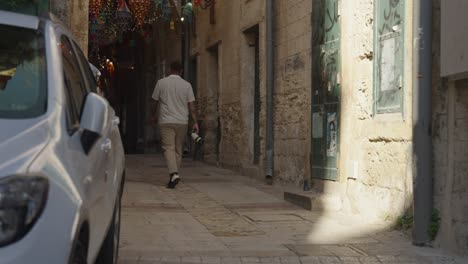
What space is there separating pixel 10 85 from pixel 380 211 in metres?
4.92

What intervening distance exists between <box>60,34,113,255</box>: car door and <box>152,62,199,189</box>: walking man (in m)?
6.32

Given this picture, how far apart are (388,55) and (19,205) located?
5436 millimetres

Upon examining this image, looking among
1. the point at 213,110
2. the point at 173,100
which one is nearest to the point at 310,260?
the point at 173,100

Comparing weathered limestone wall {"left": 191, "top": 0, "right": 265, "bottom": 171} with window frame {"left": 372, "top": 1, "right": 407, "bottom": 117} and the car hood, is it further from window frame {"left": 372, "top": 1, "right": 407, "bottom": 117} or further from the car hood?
the car hood

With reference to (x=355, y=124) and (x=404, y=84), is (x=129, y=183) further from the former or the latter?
(x=404, y=84)

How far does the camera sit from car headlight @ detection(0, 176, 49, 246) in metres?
2.79

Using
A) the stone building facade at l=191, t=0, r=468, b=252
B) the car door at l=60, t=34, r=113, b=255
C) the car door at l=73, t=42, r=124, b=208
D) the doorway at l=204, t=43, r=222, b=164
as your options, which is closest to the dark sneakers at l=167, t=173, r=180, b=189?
the stone building facade at l=191, t=0, r=468, b=252

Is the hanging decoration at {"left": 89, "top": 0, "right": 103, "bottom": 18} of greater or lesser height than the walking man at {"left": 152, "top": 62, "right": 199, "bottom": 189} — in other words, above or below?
above

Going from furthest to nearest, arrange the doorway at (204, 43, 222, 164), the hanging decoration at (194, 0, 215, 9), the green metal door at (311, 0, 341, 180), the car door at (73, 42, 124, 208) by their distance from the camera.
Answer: the doorway at (204, 43, 222, 164), the hanging decoration at (194, 0, 215, 9), the green metal door at (311, 0, 341, 180), the car door at (73, 42, 124, 208)

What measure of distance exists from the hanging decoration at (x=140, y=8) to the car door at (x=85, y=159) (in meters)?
13.5

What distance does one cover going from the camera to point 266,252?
20.4 ft

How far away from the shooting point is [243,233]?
23.7 feet

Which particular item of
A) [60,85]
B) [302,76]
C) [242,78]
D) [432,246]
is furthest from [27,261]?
[242,78]

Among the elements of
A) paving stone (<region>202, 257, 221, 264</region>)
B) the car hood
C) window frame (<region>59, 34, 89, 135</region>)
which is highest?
window frame (<region>59, 34, 89, 135</region>)
